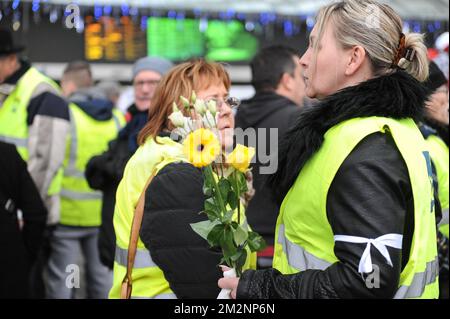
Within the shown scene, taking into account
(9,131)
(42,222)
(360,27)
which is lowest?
(42,222)

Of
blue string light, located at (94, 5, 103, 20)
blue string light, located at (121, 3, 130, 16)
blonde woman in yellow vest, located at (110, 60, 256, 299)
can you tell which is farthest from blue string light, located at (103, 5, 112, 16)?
blonde woman in yellow vest, located at (110, 60, 256, 299)

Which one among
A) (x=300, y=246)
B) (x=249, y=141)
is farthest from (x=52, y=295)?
(x=300, y=246)

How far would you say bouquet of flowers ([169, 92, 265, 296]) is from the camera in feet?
6.46

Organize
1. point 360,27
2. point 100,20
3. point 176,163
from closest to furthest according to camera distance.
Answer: point 360,27
point 176,163
point 100,20

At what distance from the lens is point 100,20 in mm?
8961

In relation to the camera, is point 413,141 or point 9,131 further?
point 9,131

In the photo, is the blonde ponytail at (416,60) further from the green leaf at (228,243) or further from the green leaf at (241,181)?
the green leaf at (228,243)

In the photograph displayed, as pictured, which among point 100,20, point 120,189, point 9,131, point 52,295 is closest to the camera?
point 120,189

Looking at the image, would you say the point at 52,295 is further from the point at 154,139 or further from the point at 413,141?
the point at 413,141

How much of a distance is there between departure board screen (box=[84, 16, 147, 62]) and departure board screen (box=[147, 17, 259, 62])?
0.16 m

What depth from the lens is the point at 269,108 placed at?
4293 mm

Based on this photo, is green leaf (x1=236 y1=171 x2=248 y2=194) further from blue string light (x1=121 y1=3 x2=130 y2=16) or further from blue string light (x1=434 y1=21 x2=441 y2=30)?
blue string light (x1=434 y1=21 x2=441 y2=30)
